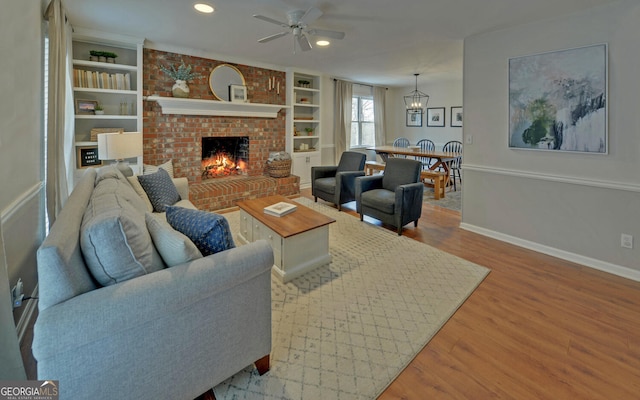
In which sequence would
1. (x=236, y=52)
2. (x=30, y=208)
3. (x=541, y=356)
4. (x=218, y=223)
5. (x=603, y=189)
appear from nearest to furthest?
1. (x=218, y=223)
2. (x=541, y=356)
3. (x=30, y=208)
4. (x=603, y=189)
5. (x=236, y=52)

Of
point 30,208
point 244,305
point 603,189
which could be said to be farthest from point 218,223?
point 603,189

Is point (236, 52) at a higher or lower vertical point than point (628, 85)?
higher

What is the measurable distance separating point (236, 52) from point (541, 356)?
16.5 ft

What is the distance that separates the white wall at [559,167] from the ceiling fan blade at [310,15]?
79.6 inches

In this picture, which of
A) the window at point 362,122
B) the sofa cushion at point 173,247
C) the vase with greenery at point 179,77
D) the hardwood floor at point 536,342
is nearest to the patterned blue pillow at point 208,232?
the sofa cushion at point 173,247

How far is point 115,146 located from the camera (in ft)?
10.4

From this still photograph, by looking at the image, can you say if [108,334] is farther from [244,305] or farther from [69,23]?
[69,23]

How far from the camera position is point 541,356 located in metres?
1.85

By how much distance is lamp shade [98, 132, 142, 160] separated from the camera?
3.13m

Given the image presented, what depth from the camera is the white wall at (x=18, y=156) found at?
1432 mm

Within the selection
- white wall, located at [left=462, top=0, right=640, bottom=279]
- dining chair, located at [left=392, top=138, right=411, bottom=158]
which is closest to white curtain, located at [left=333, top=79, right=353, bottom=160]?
dining chair, located at [left=392, top=138, right=411, bottom=158]

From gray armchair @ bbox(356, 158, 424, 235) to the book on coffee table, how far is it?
1.29m

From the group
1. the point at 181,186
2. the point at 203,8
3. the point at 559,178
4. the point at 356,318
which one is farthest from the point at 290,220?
the point at 559,178

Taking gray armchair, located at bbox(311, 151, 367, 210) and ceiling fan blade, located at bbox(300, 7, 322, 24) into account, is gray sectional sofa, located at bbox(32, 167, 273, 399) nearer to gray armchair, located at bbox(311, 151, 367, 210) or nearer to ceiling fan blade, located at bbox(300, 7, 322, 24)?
ceiling fan blade, located at bbox(300, 7, 322, 24)
